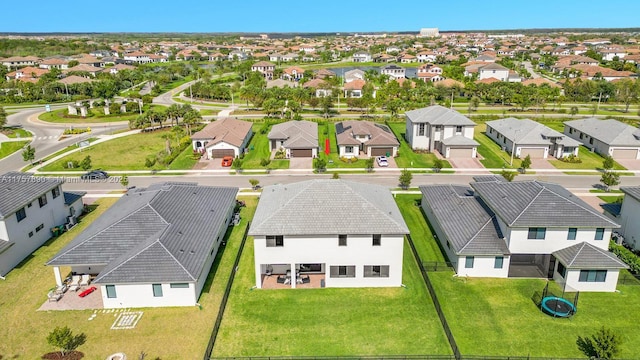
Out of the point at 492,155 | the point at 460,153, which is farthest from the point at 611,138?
the point at 460,153

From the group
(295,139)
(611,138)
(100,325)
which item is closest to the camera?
(100,325)

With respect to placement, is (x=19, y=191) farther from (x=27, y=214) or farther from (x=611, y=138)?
(x=611, y=138)

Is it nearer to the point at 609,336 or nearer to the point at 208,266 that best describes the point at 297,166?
the point at 208,266

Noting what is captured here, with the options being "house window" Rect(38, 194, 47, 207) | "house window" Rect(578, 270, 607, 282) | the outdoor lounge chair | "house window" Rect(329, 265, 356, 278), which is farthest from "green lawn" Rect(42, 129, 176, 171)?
"house window" Rect(578, 270, 607, 282)

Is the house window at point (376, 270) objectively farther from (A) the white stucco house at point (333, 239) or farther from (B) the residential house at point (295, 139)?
(B) the residential house at point (295, 139)

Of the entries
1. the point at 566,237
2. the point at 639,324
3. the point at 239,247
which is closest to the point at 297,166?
the point at 239,247

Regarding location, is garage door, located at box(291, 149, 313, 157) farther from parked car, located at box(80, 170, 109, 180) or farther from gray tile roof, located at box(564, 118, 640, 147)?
gray tile roof, located at box(564, 118, 640, 147)
